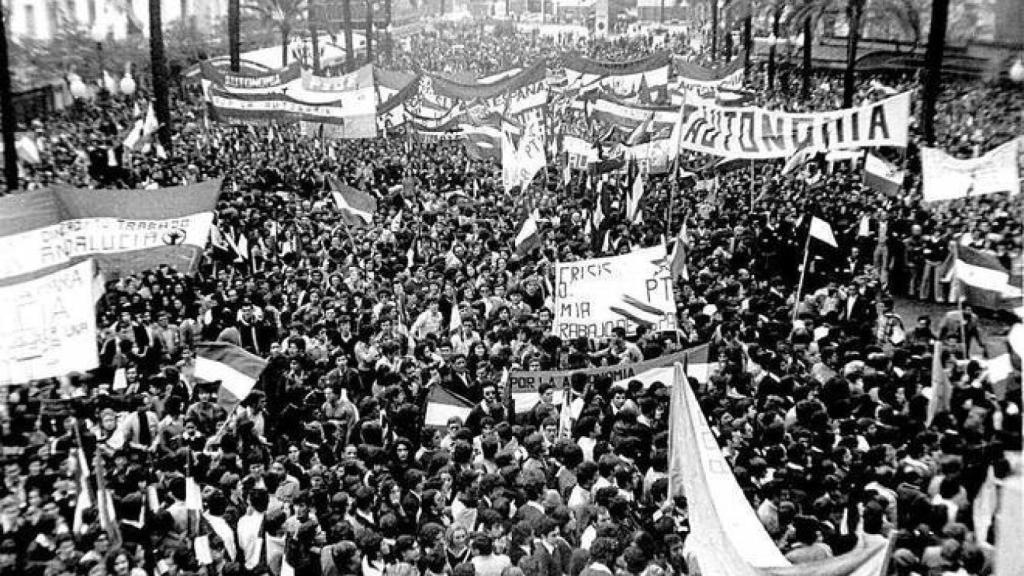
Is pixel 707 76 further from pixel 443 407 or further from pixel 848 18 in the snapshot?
pixel 443 407

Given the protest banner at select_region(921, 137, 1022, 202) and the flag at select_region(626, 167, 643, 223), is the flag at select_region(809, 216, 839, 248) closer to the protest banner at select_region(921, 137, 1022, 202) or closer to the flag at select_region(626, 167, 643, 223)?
the protest banner at select_region(921, 137, 1022, 202)

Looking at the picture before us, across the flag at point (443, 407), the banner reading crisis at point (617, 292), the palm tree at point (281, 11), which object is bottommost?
the flag at point (443, 407)

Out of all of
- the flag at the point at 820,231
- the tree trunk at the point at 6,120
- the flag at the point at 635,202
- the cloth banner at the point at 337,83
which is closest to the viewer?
the flag at the point at 820,231

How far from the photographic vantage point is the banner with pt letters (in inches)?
588

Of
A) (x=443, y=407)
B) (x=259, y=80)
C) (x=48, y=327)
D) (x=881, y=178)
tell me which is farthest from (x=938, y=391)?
(x=259, y=80)

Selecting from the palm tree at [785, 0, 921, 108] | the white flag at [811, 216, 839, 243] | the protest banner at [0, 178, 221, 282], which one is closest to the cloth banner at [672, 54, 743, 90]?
the palm tree at [785, 0, 921, 108]

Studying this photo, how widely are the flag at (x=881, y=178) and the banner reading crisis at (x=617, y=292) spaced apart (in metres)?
7.54

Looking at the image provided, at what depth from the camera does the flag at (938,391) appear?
9398 mm

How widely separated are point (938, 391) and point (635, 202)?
866cm

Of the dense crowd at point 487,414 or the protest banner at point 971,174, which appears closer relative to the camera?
the dense crowd at point 487,414

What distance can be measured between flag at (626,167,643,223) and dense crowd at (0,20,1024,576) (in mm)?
192

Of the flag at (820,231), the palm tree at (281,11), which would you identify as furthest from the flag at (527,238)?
the palm tree at (281,11)

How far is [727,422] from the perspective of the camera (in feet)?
28.5

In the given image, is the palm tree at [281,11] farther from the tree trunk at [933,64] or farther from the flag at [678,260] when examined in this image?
the flag at [678,260]
